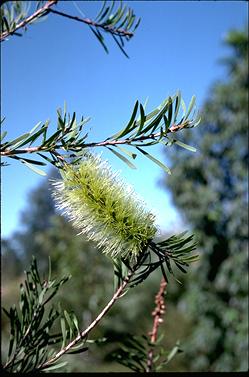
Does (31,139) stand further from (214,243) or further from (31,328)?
(214,243)

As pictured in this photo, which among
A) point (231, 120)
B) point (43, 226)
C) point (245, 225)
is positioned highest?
point (43, 226)

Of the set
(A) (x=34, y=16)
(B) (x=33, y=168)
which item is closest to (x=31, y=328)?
(B) (x=33, y=168)

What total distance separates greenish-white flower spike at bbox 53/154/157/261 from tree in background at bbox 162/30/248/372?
7.55 meters

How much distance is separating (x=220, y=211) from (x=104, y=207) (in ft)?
26.4

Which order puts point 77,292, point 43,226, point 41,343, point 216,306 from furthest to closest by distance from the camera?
point 43,226, point 216,306, point 77,292, point 41,343

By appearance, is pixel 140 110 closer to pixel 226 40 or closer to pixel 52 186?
pixel 52 186

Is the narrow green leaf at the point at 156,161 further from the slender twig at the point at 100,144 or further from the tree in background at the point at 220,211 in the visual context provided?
the tree in background at the point at 220,211

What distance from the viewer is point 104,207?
0.39 metres

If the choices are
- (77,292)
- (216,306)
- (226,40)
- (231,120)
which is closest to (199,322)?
(216,306)

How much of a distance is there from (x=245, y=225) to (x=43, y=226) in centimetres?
2139

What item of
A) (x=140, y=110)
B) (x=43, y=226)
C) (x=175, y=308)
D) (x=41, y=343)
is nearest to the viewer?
(x=140, y=110)

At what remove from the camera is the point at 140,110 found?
0.36m

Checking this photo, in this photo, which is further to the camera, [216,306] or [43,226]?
[43,226]

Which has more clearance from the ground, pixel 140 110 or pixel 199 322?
pixel 199 322
